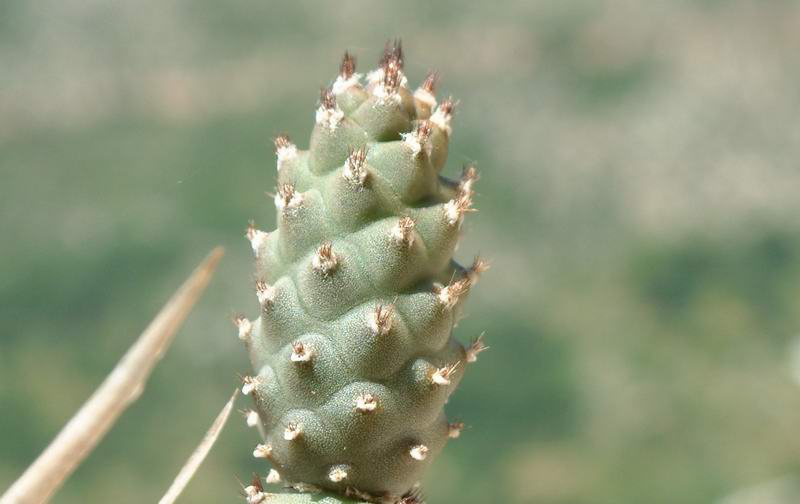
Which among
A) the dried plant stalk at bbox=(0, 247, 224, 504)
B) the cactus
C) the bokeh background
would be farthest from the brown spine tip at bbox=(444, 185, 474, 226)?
the bokeh background

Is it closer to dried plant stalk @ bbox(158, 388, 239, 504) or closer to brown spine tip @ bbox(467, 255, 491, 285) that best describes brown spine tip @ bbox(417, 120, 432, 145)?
brown spine tip @ bbox(467, 255, 491, 285)

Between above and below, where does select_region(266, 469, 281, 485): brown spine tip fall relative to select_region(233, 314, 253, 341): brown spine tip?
below

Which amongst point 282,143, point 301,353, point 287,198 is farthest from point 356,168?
point 301,353

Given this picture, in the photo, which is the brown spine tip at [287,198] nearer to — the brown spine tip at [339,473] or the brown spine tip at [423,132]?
the brown spine tip at [423,132]

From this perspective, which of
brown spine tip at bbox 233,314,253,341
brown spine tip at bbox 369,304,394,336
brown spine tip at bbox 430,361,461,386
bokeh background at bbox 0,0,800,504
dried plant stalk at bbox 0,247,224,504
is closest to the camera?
dried plant stalk at bbox 0,247,224,504

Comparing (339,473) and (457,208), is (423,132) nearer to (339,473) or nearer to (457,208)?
(457,208)

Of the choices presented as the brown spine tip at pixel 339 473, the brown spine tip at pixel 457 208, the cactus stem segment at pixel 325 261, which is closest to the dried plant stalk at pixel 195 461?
the brown spine tip at pixel 339 473

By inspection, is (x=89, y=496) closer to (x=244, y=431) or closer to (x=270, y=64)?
(x=244, y=431)

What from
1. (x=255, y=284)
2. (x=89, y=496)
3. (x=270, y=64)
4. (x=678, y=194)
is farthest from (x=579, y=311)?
(x=255, y=284)
